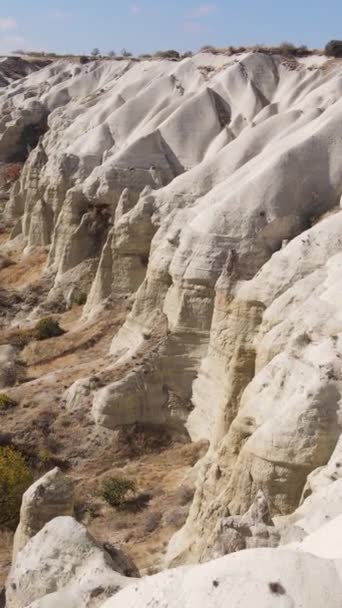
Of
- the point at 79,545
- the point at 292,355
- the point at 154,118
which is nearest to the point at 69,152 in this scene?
the point at 154,118

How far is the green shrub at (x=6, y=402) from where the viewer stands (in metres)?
23.6

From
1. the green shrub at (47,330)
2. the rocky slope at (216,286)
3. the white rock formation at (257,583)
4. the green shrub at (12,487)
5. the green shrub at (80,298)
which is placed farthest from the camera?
the green shrub at (80,298)

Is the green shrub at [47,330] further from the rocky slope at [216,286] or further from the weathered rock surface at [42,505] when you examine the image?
the weathered rock surface at [42,505]

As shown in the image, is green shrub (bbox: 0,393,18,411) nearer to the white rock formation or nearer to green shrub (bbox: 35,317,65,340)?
green shrub (bbox: 35,317,65,340)

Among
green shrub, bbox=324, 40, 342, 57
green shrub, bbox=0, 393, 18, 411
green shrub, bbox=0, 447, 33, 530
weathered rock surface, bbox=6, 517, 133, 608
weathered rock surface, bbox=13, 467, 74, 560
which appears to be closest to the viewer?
weathered rock surface, bbox=6, 517, 133, 608

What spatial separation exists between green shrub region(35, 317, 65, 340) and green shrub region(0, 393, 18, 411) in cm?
681

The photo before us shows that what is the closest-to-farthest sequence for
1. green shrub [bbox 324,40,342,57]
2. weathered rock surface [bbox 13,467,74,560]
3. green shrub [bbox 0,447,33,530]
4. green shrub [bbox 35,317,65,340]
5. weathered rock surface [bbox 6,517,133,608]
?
1. weathered rock surface [bbox 6,517,133,608]
2. weathered rock surface [bbox 13,467,74,560]
3. green shrub [bbox 0,447,33,530]
4. green shrub [bbox 35,317,65,340]
5. green shrub [bbox 324,40,342,57]

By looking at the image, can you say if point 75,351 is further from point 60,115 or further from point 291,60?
point 60,115

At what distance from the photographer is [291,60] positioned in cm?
4334

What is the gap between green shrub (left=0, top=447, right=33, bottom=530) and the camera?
18188 millimetres

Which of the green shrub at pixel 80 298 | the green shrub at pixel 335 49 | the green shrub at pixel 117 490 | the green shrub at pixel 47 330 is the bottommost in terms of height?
the green shrub at pixel 117 490

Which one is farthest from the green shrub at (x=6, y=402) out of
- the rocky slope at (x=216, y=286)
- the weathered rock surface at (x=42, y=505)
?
the weathered rock surface at (x=42, y=505)

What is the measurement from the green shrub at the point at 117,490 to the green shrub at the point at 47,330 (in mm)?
11955

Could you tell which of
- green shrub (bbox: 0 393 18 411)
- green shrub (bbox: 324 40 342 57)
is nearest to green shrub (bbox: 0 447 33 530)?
green shrub (bbox: 0 393 18 411)
